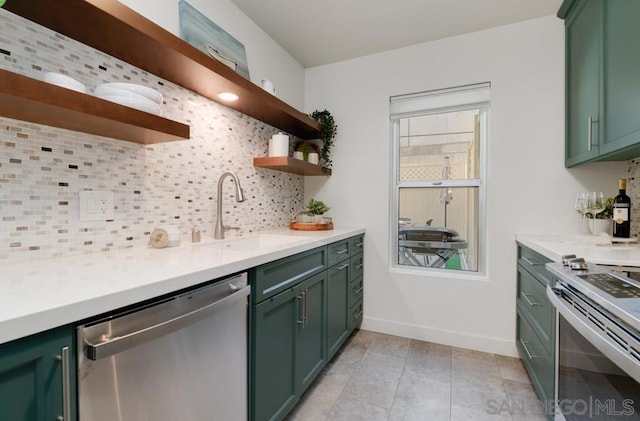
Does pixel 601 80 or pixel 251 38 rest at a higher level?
pixel 251 38

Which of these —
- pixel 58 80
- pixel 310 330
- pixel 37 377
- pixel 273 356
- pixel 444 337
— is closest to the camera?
pixel 37 377

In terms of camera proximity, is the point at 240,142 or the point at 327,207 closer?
the point at 240,142

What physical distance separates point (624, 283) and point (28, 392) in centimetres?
156

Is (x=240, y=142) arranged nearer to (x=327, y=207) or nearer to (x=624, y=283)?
(x=327, y=207)

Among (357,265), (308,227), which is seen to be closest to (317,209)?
(308,227)

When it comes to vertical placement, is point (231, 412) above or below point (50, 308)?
below

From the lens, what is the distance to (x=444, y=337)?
8.05 ft

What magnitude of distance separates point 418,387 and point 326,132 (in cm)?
208

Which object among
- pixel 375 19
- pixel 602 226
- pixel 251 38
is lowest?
pixel 602 226

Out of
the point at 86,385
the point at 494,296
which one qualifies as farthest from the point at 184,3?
the point at 494,296

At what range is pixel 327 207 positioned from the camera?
278cm

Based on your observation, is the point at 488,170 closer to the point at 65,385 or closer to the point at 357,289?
the point at 357,289

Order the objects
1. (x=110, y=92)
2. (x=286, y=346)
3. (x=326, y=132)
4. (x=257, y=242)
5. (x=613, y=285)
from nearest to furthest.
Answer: (x=613, y=285), (x=110, y=92), (x=286, y=346), (x=257, y=242), (x=326, y=132)

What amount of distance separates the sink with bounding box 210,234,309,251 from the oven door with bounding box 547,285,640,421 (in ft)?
4.11
